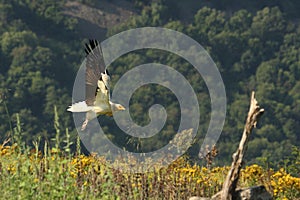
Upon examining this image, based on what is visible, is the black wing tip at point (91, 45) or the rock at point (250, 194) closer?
the rock at point (250, 194)

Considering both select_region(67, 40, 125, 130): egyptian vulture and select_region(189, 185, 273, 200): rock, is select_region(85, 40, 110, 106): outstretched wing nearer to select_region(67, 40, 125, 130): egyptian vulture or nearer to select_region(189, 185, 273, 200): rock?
select_region(67, 40, 125, 130): egyptian vulture

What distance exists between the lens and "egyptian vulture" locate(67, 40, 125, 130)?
1346cm

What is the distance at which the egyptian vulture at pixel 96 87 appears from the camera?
13461 millimetres

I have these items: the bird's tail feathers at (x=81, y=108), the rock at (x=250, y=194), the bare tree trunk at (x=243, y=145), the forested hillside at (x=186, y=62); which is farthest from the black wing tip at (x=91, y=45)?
the forested hillside at (x=186, y=62)

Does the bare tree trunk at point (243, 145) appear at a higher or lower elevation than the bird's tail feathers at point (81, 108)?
lower

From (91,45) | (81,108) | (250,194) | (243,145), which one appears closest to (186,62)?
(81,108)

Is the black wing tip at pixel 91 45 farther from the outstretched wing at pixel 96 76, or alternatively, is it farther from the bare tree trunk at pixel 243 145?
the bare tree trunk at pixel 243 145

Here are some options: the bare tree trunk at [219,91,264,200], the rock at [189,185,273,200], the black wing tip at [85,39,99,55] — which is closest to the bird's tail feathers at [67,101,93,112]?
the black wing tip at [85,39,99,55]

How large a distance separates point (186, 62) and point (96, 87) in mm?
83505

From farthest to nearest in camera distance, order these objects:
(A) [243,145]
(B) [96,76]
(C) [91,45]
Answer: (B) [96,76] < (C) [91,45] < (A) [243,145]

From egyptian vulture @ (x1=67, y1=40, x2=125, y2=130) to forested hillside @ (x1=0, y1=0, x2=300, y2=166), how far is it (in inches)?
1882

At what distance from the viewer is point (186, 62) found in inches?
3824

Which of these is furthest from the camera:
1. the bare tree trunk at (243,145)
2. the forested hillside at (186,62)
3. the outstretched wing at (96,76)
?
the forested hillside at (186,62)

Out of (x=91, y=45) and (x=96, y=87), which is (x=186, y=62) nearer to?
(x=96, y=87)
